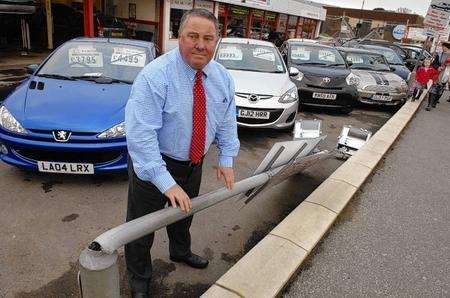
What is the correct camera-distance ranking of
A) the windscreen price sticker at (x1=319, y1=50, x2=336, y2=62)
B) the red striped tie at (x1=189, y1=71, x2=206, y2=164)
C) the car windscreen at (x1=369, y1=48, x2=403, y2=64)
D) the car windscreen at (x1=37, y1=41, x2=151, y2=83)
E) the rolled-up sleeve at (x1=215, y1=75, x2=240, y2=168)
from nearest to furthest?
1. the red striped tie at (x1=189, y1=71, x2=206, y2=164)
2. the rolled-up sleeve at (x1=215, y1=75, x2=240, y2=168)
3. the car windscreen at (x1=37, y1=41, x2=151, y2=83)
4. the windscreen price sticker at (x1=319, y1=50, x2=336, y2=62)
5. the car windscreen at (x1=369, y1=48, x2=403, y2=64)

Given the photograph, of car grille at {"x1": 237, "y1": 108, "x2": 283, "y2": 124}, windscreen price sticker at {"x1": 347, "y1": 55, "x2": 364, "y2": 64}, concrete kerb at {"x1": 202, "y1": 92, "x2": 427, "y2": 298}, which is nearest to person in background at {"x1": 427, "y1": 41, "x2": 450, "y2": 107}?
windscreen price sticker at {"x1": 347, "y1": 55, "x2": 364, "y2": 64}

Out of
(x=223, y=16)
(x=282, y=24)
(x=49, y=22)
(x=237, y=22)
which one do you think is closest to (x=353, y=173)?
(x=49, y=22)

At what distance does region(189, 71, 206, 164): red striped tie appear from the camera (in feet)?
6.68

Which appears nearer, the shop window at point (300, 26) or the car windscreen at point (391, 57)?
the car windscreen at point (391, 57)

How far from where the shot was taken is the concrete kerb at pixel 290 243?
7.95ft

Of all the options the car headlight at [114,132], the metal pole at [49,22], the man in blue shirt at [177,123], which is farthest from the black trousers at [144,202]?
the metal pole at [49,22]

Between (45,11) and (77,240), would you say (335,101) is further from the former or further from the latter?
(45,11)

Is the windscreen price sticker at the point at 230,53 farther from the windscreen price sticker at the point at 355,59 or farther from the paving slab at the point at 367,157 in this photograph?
the windscreen price sticker at the point at 355,59

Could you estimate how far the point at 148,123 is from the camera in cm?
190

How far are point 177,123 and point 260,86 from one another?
4.46 metres

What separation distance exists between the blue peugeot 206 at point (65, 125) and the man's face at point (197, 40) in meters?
2.05

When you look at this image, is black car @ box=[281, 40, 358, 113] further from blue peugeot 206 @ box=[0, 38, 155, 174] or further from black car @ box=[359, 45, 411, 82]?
blue peugeot 206 @ box=[0, 38, 155, 174]

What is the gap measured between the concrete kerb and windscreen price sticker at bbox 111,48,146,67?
9.56 ft

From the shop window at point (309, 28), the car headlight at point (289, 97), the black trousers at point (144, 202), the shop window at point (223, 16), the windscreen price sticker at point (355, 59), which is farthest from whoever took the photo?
the shop window at point (309, 28)
